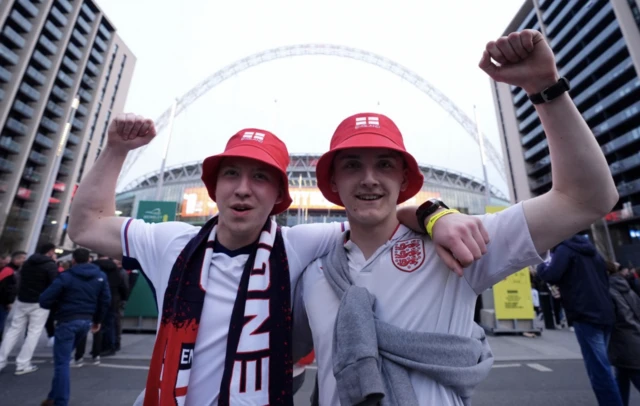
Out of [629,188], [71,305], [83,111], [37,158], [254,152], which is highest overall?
[83,111]

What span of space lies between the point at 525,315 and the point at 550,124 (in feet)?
32.8

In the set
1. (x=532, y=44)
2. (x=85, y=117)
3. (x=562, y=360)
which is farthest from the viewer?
(x=85, y=117)

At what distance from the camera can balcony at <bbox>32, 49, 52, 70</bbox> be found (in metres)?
40.9

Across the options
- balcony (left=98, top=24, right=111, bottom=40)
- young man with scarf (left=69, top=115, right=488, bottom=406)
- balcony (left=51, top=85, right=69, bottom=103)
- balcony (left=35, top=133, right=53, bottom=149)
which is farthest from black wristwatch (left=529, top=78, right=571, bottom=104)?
balcony (left=98, top=24, right=111, bottom=40)

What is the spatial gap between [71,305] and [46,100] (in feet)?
173

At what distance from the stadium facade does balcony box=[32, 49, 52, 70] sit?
21.4m

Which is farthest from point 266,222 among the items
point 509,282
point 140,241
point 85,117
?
point 85,117

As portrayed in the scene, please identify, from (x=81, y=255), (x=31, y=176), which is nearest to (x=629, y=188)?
(x=81, y=255)

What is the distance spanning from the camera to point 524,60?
1165 millimetres

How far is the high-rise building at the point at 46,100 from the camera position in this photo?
37281mm

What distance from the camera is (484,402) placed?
4320mm

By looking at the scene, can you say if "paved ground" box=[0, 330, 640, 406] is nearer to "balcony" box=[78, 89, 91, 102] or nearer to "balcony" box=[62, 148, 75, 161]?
"balcony" box=[62, 148, 75, 161]

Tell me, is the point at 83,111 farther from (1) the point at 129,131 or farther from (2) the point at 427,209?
(2) the point at 427,209

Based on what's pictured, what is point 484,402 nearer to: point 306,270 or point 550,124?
point 306,270
